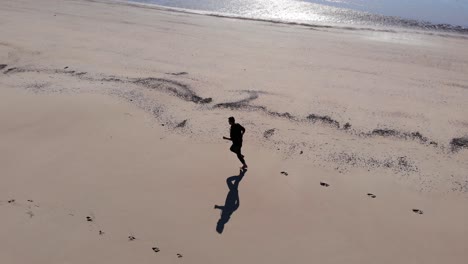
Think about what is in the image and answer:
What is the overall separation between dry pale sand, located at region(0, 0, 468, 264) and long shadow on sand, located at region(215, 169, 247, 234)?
6 centimetres

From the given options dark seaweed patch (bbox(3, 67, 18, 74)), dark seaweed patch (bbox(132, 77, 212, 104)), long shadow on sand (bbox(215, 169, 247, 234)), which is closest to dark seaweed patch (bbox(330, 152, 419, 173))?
long shadow on sand (bbox(215, 169, 247, 234))

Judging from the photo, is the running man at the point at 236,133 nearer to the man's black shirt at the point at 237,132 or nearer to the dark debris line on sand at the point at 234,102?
the man's black shirt at the point at 237,132

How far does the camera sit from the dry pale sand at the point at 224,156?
7.20m

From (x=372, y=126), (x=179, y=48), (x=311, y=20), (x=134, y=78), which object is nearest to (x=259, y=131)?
(x=372, y=126)

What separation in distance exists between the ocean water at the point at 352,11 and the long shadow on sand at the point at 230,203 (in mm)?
19723

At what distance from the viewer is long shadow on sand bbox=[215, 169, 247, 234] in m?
7.63

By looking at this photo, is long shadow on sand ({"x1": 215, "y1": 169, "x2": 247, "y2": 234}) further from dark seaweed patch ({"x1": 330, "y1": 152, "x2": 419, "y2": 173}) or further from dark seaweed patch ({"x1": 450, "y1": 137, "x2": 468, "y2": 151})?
dark seaweed patch ({"x1": 450, "y1": 137, "x2": 468, "y2": 151})

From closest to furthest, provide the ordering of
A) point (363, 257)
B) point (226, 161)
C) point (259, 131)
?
1. point (363, 257)
2. point (226, 161)
3. point (259, 131)

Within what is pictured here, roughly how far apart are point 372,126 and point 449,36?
16.3m

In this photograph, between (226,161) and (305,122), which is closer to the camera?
(226,161)

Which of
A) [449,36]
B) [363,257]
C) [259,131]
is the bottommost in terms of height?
[363,257]

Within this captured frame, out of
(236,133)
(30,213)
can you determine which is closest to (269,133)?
(236,133)

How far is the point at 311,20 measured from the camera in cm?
2691

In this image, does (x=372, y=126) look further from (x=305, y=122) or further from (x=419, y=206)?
(x=419, y=206)
